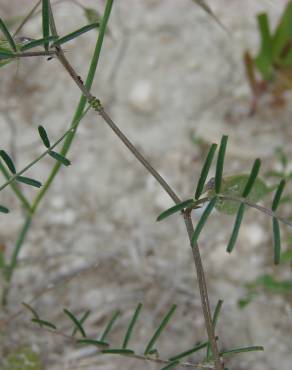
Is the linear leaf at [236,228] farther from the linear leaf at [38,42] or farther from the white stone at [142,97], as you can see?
the white stone at [142,97]

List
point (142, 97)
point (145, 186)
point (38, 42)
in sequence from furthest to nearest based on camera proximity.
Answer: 1. point (142, 97)
2. point (145, 186)
3. point (38, 42)

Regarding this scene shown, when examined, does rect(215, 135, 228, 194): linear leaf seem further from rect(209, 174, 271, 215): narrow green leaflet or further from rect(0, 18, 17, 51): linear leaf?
rect(0, 18, 17, 51): linear leaf

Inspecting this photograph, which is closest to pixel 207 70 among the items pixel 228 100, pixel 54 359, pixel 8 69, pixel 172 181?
pixel 228 100

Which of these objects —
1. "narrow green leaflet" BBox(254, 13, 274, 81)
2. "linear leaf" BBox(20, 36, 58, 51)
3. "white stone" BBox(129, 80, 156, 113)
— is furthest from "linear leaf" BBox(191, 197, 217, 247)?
"white stone" BBox(129, 80, 156, 113)

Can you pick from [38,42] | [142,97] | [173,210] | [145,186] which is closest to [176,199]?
[173,210]

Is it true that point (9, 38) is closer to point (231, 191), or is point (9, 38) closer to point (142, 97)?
point (231, 191)
